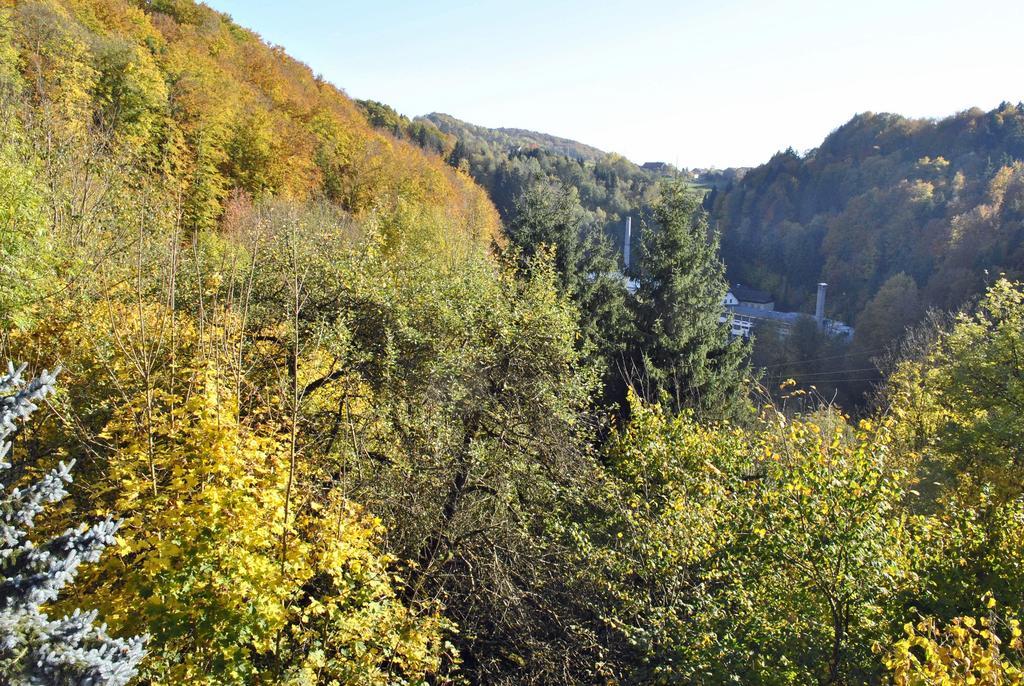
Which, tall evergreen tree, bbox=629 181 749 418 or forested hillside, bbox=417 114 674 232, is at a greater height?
forested hillside, bbox=417 114 674 232

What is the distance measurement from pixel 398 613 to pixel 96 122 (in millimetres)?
25451

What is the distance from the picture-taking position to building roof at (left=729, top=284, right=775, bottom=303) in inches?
2896

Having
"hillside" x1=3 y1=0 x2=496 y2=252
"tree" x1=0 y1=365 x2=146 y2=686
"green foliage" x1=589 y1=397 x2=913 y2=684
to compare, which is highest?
"hillside" x1=3 y1=0 x2=496 y2=252

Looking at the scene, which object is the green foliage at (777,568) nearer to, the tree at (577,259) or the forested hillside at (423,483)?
the forested hillside at (423,483)

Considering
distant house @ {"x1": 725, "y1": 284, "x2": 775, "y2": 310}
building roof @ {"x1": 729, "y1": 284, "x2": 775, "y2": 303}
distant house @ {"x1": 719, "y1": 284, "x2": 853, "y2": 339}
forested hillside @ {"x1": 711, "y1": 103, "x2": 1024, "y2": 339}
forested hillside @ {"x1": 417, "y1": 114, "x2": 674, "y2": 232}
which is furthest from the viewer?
building roof @ {"x1": 729, "y1": 284, "x2": 775, "y2": 303}

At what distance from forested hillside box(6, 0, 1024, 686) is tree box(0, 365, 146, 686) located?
17 mm

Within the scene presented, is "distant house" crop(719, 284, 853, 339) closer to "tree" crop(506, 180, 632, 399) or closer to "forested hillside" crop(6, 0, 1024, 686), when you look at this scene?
"tree" crop(506, 180, 632, 399)

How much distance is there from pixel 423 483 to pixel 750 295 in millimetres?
71798

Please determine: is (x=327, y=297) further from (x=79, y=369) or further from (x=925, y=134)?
(x=925, y=134)

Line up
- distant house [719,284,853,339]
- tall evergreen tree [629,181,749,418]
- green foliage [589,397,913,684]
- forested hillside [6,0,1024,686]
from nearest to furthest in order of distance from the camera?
1. forested hillside [6,0,1024,686]
2. green foliage [589,397,913,684]
3. tall evergreen tree [629,181,749,418]
4. distant house [719,284,853,339]

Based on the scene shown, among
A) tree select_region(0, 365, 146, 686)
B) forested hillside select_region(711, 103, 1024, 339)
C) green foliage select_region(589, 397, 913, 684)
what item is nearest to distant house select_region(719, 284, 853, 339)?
forested hillside select_region(711, 103, 1024, 339)

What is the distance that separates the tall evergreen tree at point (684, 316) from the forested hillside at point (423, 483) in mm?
95

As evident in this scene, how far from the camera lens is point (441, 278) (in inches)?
487

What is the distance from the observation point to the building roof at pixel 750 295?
73.6 meters
